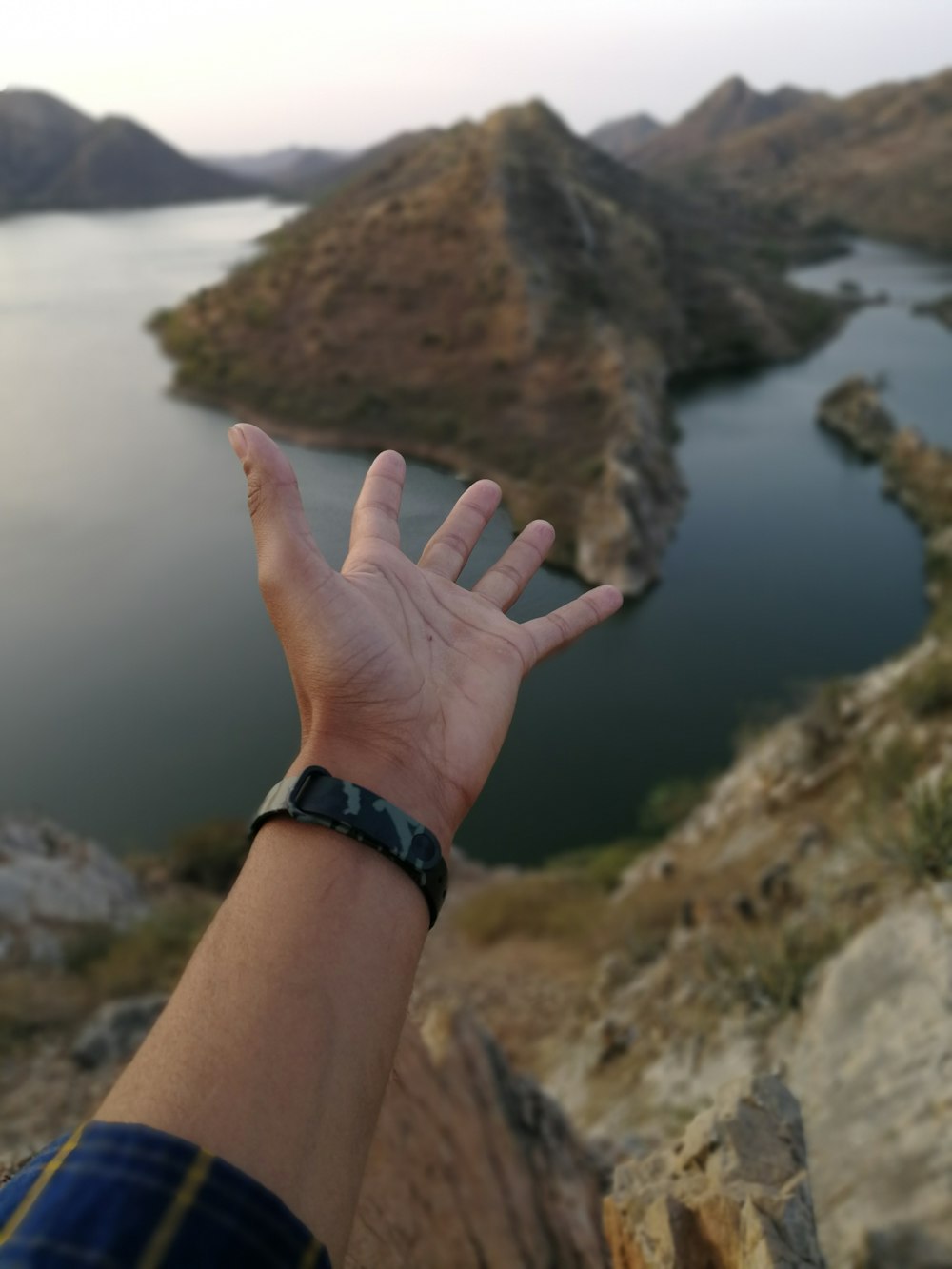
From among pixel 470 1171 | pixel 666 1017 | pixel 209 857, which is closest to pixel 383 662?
pixel 470 1171

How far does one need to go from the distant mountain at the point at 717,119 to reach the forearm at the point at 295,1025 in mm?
90967

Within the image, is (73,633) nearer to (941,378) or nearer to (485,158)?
(485,158)

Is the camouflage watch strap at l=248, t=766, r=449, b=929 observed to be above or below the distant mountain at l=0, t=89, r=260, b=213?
below

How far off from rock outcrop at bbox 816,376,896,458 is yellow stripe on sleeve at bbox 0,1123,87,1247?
71.6 feet

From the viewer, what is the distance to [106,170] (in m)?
33.1

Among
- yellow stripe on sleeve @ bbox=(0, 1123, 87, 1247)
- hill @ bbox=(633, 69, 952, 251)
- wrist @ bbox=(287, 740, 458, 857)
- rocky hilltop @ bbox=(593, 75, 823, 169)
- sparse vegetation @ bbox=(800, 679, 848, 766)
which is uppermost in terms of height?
rocky hilltop @ bbox=(593, 75, 823, 169)

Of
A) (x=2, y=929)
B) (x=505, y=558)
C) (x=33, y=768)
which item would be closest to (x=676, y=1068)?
(x=505, y=558)

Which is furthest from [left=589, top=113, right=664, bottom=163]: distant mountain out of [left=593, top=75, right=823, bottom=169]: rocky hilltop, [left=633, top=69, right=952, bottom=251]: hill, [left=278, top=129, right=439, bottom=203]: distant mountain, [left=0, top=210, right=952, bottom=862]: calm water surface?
[left=0, top=210, right=952, bottom=862]: calm water surface

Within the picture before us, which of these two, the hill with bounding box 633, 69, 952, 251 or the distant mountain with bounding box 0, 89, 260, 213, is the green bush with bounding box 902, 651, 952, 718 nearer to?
the distant mountain with bounding box 0, 89, 260, 213

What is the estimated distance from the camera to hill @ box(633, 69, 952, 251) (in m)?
48.2

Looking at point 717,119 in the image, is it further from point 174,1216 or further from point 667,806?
point 174,1216

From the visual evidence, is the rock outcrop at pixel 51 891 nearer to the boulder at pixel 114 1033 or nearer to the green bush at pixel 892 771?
the boulder at pixel 114 1033

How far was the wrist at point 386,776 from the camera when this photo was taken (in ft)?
3.86

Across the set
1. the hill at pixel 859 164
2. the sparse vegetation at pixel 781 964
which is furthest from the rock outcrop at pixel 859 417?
the hill at pixel 859 164
